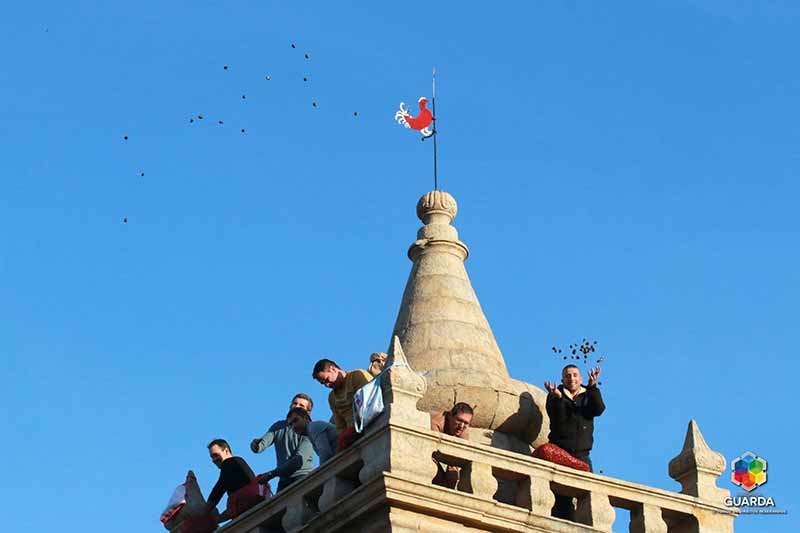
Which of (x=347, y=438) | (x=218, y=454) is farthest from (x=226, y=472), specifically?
(x=347, y=438)

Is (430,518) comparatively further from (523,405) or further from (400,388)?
(523,405)

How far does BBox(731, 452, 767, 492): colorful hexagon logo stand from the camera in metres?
30.5

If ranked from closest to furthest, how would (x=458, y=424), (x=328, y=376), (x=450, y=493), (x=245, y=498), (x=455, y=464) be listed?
1. (x=450, y=493)
2. (x=455, y=464)
3. (x=458, y=424)
4. (x=328, y=376)
5. (x=245, y=498)

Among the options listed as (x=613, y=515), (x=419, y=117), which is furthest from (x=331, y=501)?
(x=419, y=117)

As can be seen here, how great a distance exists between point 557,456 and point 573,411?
0.79 meters

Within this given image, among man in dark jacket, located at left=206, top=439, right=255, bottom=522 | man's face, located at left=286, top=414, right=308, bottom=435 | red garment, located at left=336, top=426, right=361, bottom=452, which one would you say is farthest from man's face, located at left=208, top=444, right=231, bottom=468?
red garment, located at left=336, top=426, right=361, bottom=452

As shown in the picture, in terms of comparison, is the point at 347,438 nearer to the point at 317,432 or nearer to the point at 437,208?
the point at 317,432

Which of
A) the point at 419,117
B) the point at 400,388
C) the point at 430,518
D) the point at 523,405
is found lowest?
the point at 430,518

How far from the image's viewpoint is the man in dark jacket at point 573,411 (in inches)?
981

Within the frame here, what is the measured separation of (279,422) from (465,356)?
2.96 meters

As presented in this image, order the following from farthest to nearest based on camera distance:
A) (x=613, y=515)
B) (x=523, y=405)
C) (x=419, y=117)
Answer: (x=419, y=117)
(x=523, y=405)
(x=613, y=515)

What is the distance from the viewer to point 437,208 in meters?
28.9

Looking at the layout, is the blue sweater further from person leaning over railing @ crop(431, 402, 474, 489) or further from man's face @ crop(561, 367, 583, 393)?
man's face @ crop(561, 367, 583, 393)

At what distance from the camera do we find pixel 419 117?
30188mm
